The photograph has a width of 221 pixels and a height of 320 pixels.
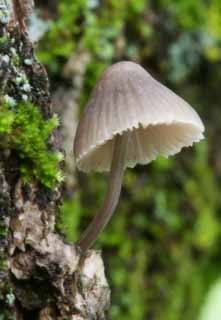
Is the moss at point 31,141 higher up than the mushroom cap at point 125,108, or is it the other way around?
the mushroom cap at point 125,108

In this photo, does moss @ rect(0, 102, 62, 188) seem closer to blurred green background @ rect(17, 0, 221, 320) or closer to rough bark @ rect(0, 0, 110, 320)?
rough bark @ rect(0, 0, 110, 320)

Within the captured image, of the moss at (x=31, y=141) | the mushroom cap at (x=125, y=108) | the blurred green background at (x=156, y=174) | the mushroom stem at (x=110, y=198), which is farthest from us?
the blurred green background at (x=156, y=174)

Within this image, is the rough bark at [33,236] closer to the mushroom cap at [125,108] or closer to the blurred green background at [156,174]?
the mushroom cap at [125,108]

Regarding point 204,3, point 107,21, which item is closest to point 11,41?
point 107,21

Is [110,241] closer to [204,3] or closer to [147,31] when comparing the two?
[147,31]

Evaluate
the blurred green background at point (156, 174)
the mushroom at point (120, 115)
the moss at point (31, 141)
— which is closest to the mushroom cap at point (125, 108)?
the mushroom at point (120, 115)

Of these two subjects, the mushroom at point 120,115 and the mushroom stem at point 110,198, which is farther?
the mushroom stem at point 110,198
